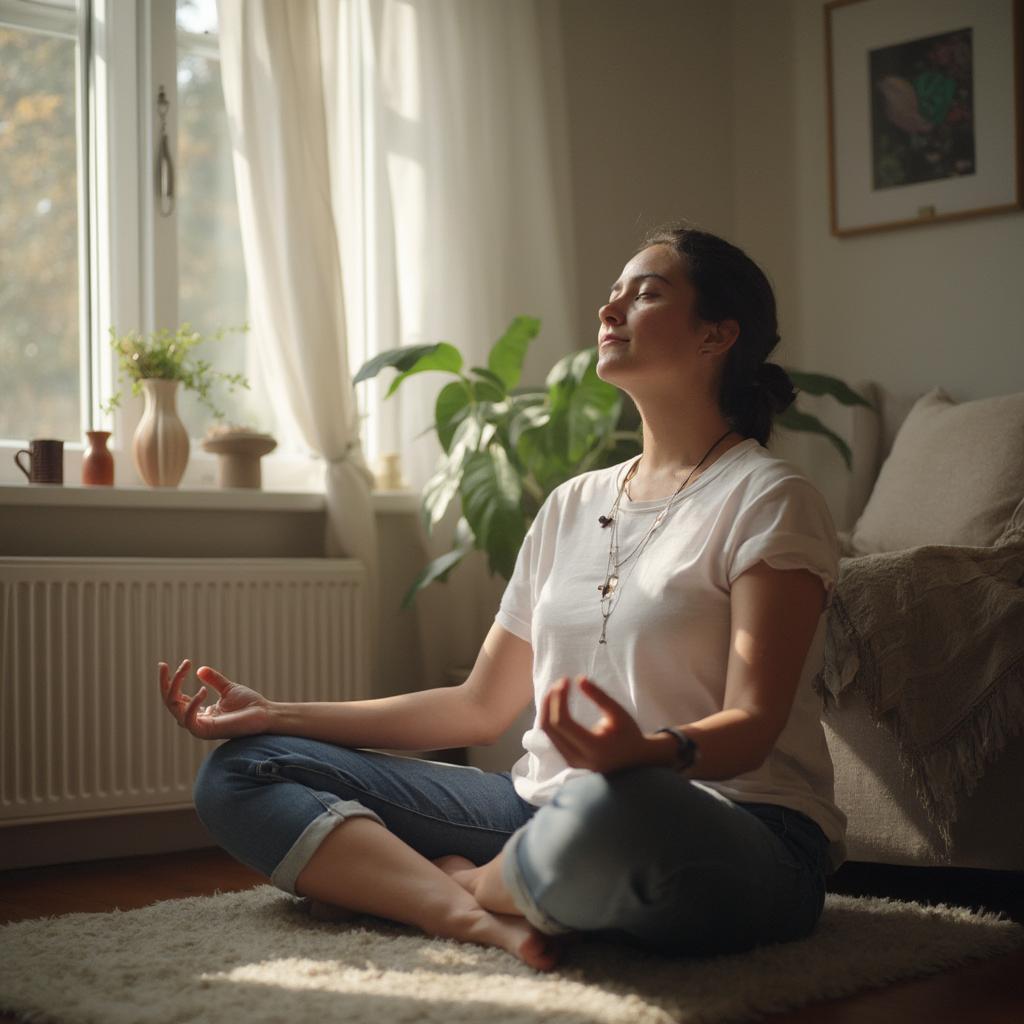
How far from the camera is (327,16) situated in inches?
123

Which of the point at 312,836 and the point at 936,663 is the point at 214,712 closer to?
the point at 312,836

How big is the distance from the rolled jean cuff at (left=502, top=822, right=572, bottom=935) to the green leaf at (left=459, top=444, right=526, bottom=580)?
1357 millimetres

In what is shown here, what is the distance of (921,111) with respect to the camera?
355cm

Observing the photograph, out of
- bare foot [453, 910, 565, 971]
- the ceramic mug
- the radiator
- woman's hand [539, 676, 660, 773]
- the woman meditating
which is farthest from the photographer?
the ceramic mug

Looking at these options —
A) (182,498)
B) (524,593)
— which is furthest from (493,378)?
(524,593)

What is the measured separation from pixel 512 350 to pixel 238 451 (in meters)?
0.66

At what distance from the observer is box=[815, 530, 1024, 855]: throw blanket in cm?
197

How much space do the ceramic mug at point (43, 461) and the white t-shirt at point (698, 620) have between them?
4.50 feet

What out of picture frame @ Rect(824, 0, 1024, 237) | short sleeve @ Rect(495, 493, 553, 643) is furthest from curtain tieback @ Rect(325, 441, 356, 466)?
picture frame @ Rect(824, 0, 1024, 237)

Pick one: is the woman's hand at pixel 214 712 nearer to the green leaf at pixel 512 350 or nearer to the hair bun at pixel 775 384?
the hair bun at pixel 775 384

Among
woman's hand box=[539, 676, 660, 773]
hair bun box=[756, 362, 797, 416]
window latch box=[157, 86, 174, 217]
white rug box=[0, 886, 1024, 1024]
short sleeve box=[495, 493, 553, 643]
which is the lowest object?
white rug box=[0, 886, 1024, 1024]

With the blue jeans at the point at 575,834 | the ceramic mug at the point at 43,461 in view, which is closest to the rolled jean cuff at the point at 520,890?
the blue jeans at the point at 575,834

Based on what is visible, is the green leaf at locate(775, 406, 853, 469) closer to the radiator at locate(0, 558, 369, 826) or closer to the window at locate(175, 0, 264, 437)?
the radiator at locate(0, 558, 369, 826)

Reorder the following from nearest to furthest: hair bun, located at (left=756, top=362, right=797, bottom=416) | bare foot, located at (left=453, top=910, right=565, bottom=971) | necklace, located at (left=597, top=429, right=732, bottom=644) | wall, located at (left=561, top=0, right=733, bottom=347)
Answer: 1. bare foot, located at (left=453, top=910, right=565, bottom=971)
2. necklace, located at (left=597, top=429, right=732, bottom=644)
3. hair bun, located at (left=756, top=362, right=797, bottom=416)
4. wall, located at (left=561, top=0, right=733, bottom=347)
